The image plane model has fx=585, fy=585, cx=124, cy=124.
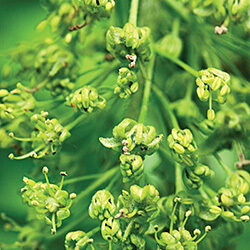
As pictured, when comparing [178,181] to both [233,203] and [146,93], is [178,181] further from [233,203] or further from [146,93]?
[146,93]

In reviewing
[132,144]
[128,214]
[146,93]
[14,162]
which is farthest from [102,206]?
[14,162]

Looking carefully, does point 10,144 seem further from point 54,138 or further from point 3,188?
point 3,188

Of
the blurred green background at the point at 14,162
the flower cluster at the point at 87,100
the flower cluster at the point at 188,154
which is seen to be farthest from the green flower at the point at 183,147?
the blurred green background at the point at 14,162

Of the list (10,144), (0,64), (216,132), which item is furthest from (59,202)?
(0,64)

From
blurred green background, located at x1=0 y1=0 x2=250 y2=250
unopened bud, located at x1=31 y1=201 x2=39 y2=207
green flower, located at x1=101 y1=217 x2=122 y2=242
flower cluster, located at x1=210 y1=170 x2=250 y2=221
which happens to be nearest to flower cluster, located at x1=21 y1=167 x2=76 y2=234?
unopened bud, located at x1=31 y1=201 x2=39 y2=207

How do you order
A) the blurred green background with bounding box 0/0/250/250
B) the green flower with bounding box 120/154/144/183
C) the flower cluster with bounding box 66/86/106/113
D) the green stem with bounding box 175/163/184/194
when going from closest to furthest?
the green flower with bounding box 120/154/144/183 < the flower cluster with bounding box 66/86/106/113 < the green stem with bounding box 175/163/184/194 < the blurred green background with bounding box 0/0/250/250

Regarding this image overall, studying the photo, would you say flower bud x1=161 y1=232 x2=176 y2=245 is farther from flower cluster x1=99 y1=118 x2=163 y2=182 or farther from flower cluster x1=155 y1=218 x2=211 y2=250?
flower cluster x1=99 y1=118 x2=163 y2=182
